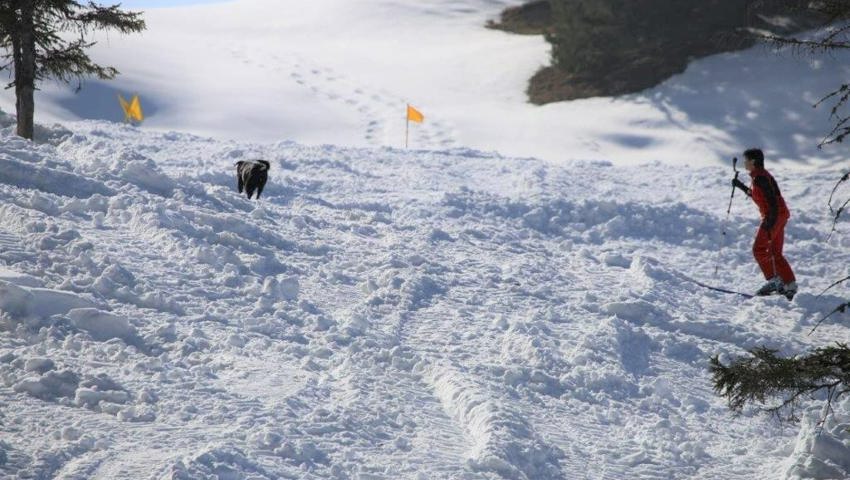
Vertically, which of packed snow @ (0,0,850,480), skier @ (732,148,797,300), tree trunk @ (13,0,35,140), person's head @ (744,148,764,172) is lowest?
packed snow @ (0,0,850,480)

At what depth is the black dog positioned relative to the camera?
13.4m

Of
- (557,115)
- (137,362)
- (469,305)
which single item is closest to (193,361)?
(137,362)

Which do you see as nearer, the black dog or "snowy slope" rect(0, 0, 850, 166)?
the black dog

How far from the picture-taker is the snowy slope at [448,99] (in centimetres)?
2594

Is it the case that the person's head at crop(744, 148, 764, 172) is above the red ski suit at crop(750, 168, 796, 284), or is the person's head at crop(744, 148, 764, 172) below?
above

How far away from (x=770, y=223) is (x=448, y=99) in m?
22.2

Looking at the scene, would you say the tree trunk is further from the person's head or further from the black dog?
the person's head

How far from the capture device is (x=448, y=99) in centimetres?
3153

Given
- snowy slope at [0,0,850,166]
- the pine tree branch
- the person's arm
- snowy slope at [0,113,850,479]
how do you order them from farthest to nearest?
snowy slope at [0,0,850,166] → the person's arm → snowy slope at [0,113,850,479] → the pine tree branch

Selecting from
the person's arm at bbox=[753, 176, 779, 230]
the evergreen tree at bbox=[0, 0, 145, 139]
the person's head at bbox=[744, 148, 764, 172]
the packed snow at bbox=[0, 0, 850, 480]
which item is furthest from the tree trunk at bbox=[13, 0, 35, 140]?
the person's arm at bbox=[753, 176, 779, 230]

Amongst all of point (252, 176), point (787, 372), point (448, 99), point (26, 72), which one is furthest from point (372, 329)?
point (448, 99)

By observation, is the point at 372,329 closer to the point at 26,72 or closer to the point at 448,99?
the point at 26,72

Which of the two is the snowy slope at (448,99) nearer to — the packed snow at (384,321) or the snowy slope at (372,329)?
the packed snow at (384,321)

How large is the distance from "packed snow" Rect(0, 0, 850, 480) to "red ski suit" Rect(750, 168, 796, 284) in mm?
837
